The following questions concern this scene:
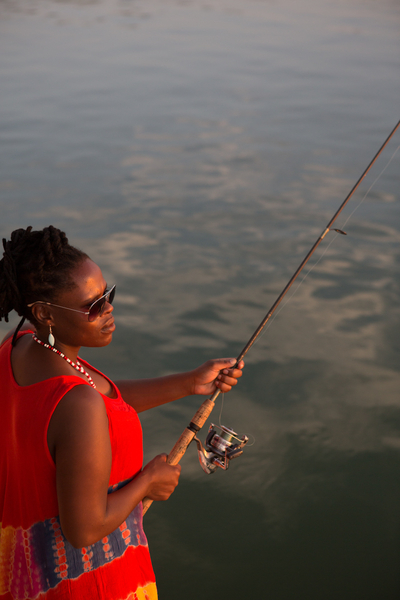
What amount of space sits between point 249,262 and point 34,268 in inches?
166

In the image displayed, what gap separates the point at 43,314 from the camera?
1.66m

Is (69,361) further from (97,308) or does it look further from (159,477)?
(159,477)

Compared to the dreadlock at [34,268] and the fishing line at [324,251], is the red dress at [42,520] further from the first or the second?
the fishing line at [324,251]

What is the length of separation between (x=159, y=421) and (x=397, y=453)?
1356 mm

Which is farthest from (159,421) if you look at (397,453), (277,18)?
(277,18)

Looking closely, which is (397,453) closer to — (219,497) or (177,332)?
(219,497)

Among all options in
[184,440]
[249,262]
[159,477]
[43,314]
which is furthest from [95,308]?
[249,262]

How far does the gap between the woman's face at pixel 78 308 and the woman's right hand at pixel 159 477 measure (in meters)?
0.41

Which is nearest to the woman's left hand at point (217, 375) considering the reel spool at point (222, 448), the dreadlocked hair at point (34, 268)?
the reel spool at point (222, 448)

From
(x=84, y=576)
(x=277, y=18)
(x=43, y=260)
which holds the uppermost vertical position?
(x=43, y=260)

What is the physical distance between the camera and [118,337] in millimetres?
4699

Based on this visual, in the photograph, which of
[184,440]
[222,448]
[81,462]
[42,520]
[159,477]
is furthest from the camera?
[222,448]

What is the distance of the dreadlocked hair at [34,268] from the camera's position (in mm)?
1618

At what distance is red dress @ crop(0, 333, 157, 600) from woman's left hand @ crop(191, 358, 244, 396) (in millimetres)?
519
